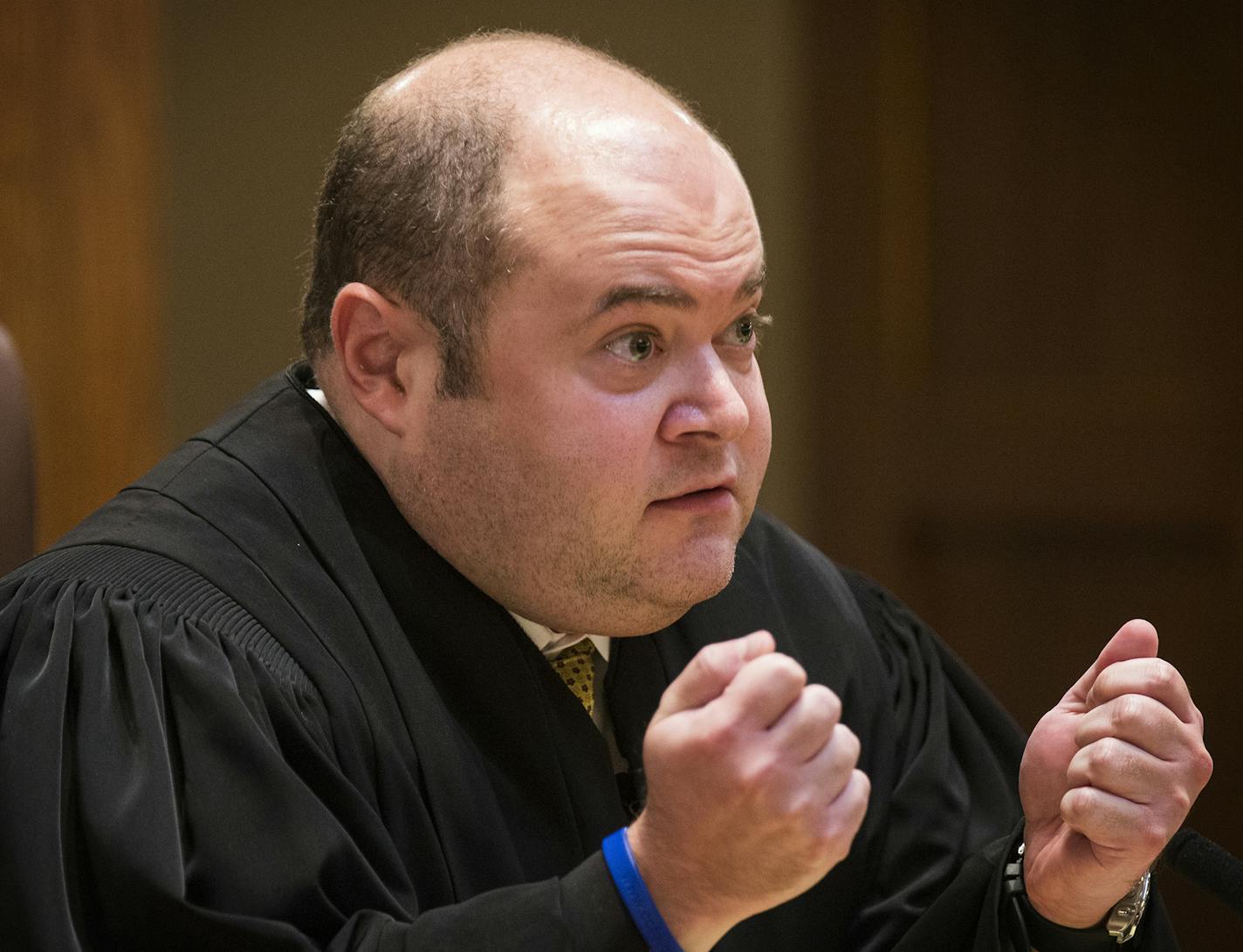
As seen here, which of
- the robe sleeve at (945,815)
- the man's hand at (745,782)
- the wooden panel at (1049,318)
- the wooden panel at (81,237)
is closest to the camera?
the man's hand at (745,782)

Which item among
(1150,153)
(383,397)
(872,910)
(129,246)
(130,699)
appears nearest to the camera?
(130,699)

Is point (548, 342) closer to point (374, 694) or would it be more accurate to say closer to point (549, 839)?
point (374, 694)

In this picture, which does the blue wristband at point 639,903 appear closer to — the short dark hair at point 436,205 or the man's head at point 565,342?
the man's head at point 565,342

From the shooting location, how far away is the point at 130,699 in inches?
55.6

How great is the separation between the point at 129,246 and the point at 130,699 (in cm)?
201

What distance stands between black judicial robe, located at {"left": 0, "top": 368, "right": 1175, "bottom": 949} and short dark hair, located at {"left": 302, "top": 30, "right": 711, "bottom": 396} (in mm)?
172


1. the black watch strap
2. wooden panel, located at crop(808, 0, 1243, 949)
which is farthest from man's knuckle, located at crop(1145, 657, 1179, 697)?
wooden panel, located at crop(808, 0, 1243, 949)

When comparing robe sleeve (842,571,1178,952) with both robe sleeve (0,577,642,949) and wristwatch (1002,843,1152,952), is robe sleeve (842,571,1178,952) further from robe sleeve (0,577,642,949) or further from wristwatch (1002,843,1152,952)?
robe sleeve (0,577,642,949)

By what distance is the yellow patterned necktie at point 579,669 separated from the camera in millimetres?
1768

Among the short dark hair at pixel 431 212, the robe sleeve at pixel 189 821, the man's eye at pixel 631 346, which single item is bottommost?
the robe sleeve at pixel 189 821

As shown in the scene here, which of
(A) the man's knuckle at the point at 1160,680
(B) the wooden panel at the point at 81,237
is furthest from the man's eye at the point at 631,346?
(B) the wooden panel at the point at 81,237

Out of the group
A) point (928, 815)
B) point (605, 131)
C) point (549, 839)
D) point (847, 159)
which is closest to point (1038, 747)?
point (928, 815)

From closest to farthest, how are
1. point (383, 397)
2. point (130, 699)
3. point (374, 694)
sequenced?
point (130, 699), point (374, 694), point (383, 397)

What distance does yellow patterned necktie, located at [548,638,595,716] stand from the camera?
5.80 feet
